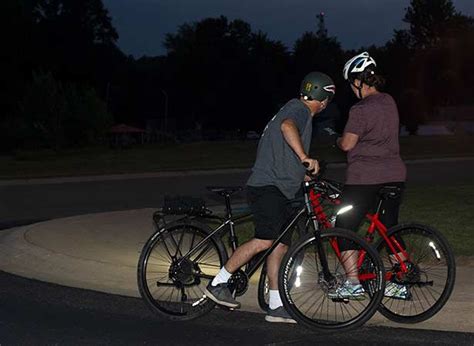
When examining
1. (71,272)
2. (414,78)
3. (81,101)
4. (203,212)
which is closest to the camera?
(203,212)

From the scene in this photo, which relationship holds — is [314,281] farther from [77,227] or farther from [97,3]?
[97,3]

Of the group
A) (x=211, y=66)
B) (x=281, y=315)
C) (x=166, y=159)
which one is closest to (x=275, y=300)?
(x=281, y=315)

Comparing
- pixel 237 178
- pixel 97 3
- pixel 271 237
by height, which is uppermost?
pixel 97 3

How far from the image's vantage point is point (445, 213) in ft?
42.3

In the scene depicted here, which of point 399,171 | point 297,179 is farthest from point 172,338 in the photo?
point 399,171

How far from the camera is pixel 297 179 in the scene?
6.88 m

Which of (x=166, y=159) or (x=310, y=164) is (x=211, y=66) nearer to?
(x=166, y=159)

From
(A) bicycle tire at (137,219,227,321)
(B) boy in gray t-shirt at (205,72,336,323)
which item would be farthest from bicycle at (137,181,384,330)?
(B) boy in gray t-shirt at (205,72,336,323)

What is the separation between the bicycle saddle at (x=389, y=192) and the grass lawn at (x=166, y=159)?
1755 cm

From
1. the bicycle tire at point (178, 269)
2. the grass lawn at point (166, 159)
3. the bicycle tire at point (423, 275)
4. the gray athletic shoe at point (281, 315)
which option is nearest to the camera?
the bicycle tire at point (423, 275)

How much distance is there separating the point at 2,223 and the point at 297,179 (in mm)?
8208

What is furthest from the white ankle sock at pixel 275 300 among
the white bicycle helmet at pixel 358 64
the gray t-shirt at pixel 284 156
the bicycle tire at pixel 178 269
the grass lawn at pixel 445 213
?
the grass lawn at pixel 445 213

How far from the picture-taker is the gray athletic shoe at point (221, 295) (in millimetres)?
6867

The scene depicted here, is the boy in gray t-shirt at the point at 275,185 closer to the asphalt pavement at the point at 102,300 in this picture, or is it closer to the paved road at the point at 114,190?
the asphalt pavement at the point at 102,300
